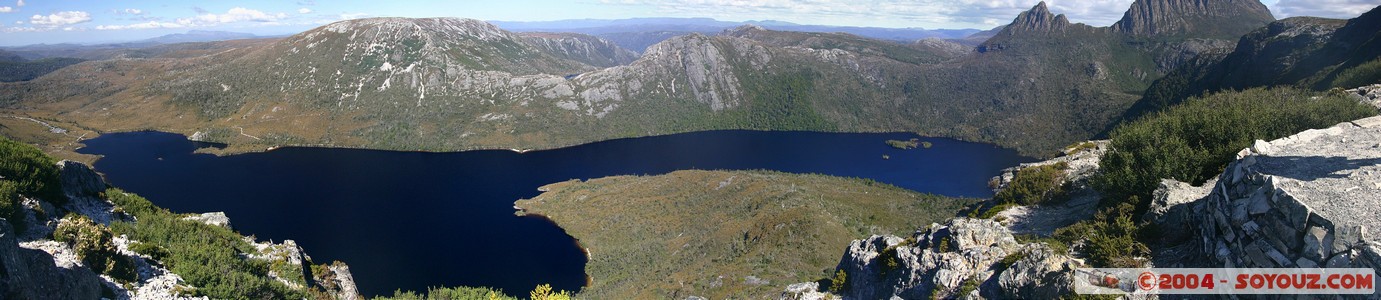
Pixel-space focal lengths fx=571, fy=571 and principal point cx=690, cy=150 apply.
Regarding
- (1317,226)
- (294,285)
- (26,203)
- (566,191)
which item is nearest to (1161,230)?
(1317,226)

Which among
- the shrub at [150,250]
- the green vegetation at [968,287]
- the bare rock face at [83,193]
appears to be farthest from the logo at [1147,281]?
the bare rock face at [83,193]

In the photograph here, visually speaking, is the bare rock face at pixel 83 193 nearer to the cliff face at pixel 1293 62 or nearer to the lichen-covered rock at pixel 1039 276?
the lichen-covered rock at pixel 1039 276

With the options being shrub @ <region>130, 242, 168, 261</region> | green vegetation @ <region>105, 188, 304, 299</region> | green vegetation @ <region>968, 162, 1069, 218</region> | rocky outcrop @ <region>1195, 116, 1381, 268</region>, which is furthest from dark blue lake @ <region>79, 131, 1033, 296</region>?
rocky outcrop @ <region>1195, 116, 1381, 268</region>

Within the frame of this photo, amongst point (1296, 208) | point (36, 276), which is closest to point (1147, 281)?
point (1296, 208)

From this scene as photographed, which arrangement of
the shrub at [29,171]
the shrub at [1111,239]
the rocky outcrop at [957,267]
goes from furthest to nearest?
the shrub at [29,171], the rocky outcrop at [957,267], the shrub at [1111,239]

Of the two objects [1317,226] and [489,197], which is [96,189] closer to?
[1317,226]
